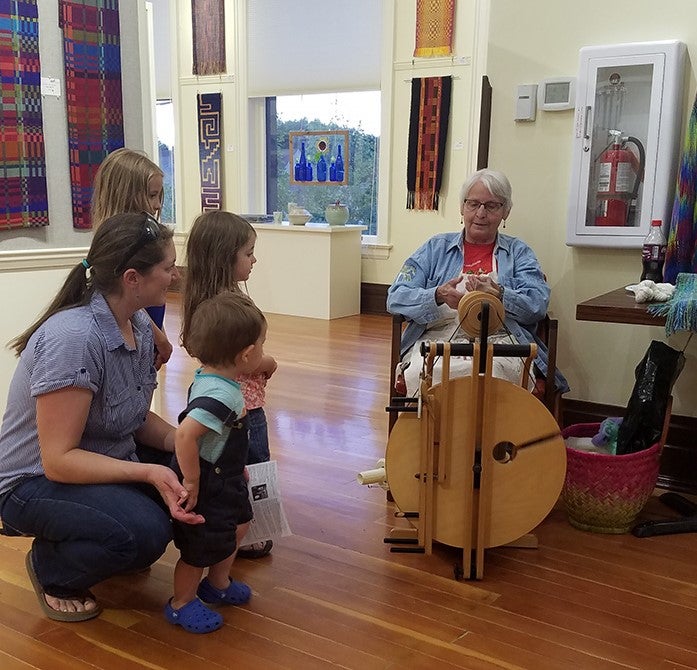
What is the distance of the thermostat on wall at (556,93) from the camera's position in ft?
9.20

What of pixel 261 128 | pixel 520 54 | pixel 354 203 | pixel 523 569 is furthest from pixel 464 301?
pixel 261 128

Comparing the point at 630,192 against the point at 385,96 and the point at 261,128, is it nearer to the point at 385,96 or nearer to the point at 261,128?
the point at 385,96

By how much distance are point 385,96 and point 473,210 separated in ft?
13.1

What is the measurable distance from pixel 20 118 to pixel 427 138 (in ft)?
12.4

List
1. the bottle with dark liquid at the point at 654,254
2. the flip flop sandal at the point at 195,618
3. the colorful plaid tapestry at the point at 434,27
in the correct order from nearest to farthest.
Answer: the flip flop sandal at the point at 195,618 < the bottle with dark liquid at the point at 654,254 < the colorful plaid tapestry at the point at 434,27

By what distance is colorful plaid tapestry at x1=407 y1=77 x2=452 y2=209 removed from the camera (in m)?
6.07

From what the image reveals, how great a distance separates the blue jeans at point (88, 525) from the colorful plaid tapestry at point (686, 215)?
1818 millimetres

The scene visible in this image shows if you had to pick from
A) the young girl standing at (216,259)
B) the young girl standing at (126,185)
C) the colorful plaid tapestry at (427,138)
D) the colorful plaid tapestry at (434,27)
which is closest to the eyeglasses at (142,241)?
the young girl standing at (216,259)

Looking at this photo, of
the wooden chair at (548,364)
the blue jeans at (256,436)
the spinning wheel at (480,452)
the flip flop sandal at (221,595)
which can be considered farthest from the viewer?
the wooden chair at (548,364)

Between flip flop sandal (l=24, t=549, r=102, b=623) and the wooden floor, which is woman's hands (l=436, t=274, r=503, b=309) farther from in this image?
flip flop sandal (l=24, t=549, r=102, b=623)

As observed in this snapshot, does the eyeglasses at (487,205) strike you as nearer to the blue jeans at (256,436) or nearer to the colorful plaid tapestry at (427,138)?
the blue jeans at (256,436)

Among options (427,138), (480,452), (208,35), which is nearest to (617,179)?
(480,452)

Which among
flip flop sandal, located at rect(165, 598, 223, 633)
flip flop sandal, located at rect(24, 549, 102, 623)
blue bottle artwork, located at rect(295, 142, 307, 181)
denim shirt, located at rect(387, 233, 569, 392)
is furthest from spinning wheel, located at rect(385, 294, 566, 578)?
blue bottle artwork, located at rect(295, 142, 307, 181)

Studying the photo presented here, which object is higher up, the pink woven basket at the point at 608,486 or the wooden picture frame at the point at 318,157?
the wooden picture frame at the point at 318,157
